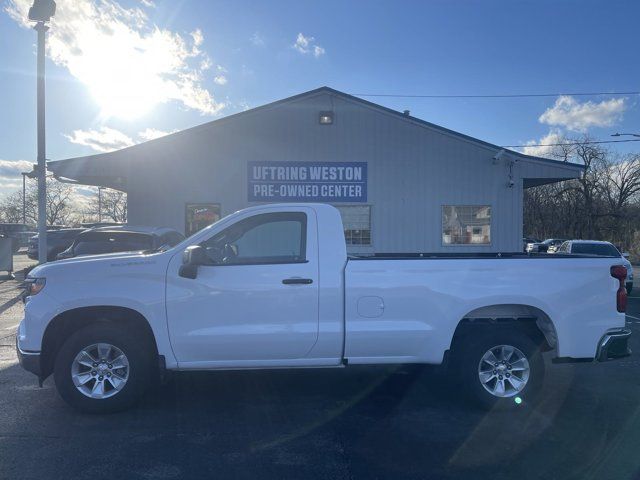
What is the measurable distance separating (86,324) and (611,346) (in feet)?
16.8

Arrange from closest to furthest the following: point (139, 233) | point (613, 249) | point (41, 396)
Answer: point (41, 396), point (139, 233), point (613, 249)

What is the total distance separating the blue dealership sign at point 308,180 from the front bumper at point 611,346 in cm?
1020

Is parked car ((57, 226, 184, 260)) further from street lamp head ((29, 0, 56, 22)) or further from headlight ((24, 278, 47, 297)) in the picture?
street lamp head ((29, 0, 56, 22))

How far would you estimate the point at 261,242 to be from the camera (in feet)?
17.2

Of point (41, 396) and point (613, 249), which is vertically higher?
point (613, 249)

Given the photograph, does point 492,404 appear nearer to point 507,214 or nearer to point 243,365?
point 243,365

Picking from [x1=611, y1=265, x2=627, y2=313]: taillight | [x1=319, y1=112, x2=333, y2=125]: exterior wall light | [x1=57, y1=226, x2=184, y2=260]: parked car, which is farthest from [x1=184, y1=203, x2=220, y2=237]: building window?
[x1=611, y1=265, x2=627, y2=313]: taillight

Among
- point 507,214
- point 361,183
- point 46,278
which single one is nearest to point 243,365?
point 46,278

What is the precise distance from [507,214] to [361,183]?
4.41m

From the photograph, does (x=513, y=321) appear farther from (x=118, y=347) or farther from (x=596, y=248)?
(x=596, y=248)

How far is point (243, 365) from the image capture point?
15.8 feet

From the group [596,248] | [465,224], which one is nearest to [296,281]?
[465,224]

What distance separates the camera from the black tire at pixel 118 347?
15.5 feet

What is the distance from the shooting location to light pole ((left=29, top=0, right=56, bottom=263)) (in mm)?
12000
